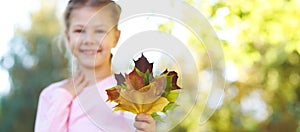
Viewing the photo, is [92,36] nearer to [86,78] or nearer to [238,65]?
[86,78]

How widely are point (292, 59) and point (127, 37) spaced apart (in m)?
1.40

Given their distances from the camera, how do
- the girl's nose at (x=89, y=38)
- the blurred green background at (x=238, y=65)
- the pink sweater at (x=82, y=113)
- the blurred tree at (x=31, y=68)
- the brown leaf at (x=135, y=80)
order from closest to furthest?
the brown leaf at (x=135, y=80)
the pink sweater at (x=82, y=113)
the girl's nose at (x=89, y=38)
the blurred green background at (x=238, y=65)
the blurred tree at (x=31, y=68)

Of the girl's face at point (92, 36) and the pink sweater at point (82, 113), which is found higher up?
the girl's face at point (92, 36)

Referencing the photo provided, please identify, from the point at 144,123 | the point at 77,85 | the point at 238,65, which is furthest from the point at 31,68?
the point at 144,123

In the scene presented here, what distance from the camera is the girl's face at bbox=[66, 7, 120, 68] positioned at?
1202 mm

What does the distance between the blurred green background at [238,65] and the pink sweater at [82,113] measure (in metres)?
0.70

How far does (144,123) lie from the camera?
3.15ft

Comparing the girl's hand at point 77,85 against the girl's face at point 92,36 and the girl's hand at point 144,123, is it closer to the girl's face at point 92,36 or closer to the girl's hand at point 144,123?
the girl's face at point 92,36

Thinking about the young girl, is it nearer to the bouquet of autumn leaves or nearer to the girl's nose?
the girl's nose

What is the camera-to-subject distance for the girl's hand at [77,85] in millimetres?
1301

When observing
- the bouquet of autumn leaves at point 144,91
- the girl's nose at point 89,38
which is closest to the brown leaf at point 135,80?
the bouquet of autumn leaves at point 144,91

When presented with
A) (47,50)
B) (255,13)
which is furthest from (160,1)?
(47,50)

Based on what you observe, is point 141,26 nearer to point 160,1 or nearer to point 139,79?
point 160,1

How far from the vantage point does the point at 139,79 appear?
2.98ft
